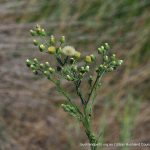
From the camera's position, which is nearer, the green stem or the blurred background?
the green stem

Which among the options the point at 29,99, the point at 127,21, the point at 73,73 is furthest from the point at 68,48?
the point at 127,21

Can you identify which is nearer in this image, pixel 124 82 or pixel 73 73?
pixel 73 73

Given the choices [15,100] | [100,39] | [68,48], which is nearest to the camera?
[68,48]

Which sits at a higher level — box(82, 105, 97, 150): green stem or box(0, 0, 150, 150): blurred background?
box(0, 0, 150, 150): blurred background

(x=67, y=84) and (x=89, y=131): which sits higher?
(x=67, y=84)

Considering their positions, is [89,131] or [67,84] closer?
[89,131]

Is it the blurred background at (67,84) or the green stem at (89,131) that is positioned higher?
the blurred background at (67,84)

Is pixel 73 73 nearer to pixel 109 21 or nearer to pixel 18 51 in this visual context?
pixel 18 51

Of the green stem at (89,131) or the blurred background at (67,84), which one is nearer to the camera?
the green stem at (89,131)
